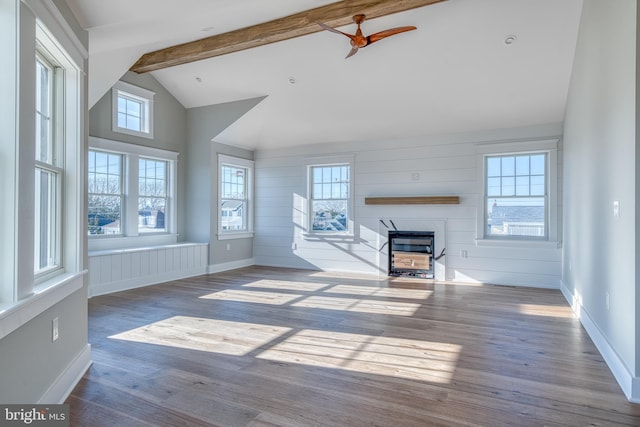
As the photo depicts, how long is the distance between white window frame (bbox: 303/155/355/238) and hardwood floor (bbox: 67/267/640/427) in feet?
7.80

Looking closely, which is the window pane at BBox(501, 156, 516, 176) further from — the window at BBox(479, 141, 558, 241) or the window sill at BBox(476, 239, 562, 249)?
the window sill at BBox(476, 239, 562, 249)

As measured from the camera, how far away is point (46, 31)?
214 cm

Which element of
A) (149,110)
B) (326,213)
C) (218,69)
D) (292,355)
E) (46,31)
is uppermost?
(218,69)

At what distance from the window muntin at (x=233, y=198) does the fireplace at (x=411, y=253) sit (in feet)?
10.1

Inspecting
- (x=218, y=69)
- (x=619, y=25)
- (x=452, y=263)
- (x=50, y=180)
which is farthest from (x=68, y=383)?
(x=452, y=263)

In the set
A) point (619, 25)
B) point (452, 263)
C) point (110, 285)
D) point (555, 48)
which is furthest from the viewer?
point (452, 263)

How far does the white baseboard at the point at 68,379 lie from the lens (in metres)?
2.21

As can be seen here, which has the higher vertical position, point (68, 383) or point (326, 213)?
point (326, 213)

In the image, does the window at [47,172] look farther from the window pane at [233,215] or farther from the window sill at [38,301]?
the window pane at [233,215]

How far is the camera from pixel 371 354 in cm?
318

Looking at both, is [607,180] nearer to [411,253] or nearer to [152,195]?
[411,253]

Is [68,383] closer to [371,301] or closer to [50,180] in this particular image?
[50,180]

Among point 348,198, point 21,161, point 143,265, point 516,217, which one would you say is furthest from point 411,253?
point 21,161

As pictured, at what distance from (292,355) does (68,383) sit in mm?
1535
